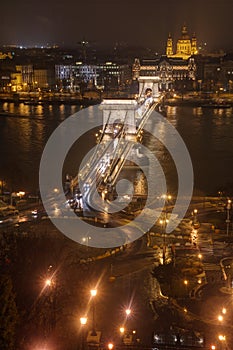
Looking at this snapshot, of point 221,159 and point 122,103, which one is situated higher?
point 122,103

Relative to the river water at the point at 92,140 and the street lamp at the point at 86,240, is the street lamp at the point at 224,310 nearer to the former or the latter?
the street lamp at the point at 86,240

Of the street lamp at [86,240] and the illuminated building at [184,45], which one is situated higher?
the illuminated building at [184,45]

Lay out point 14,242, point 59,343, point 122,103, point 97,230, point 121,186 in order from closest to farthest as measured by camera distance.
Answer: point 59,343 → point 14,242 → point 97,230 → point 121,186 → point 122,103

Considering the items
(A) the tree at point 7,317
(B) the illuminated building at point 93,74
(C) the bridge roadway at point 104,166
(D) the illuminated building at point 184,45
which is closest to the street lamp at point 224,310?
(A) the tree at point 7,317

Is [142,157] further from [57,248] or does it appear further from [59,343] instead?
[59,343]

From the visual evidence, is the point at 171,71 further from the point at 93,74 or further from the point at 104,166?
the point at 104,166

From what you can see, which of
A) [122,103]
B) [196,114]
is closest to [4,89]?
[196,114]

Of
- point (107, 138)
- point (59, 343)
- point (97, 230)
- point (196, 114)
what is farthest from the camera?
point (196, 114)
